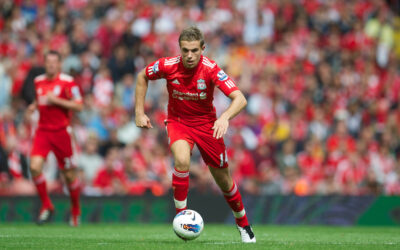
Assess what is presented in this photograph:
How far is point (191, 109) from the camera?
862 cm

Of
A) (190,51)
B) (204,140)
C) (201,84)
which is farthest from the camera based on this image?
(204,140)

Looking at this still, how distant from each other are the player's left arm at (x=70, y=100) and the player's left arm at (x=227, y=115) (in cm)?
416

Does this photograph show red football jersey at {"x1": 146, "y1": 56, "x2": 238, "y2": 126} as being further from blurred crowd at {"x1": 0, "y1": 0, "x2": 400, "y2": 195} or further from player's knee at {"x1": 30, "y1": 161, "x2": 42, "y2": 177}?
blurred crowd at {"x1": 0, "y1": 0, "x2": 400, "y2": 195}

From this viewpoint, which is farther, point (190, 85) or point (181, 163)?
point (190, 85)

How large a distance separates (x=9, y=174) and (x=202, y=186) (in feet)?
12.5

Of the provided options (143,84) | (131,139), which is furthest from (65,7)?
(143,84)

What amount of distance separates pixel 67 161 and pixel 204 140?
4.11 meters

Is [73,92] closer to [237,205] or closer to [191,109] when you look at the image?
[191,109]

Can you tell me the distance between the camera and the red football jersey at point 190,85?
848 centimetres

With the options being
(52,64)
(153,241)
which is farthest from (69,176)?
(153,241)

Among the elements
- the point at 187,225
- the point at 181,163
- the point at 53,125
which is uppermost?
the point at 181,163

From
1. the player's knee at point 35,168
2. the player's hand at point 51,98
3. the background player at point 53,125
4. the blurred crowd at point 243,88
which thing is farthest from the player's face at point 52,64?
the blurred crowd at point 243,88

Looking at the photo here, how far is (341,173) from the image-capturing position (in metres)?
16.3

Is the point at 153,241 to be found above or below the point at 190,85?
below
